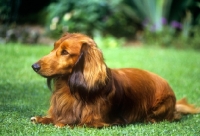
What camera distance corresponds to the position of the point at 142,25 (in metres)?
17.5

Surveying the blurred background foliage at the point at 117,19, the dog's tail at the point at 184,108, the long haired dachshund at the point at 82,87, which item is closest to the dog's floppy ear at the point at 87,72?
the long haired dachshund at the point at 82,87

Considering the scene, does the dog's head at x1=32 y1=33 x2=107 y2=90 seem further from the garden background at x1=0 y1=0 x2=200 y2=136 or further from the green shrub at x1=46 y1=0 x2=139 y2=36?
the green shrub at x1=46 y1=0 x2=139 y2=36

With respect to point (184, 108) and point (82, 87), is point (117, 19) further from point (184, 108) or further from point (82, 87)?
point (82, 87)

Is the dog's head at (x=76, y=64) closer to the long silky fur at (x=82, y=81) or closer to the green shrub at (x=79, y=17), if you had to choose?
the long silky fur at (x=82, y=81)

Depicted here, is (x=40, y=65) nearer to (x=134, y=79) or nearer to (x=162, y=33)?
(x=134, y=79)

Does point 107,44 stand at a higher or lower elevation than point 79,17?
lower

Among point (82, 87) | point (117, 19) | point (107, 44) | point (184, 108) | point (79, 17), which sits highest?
point (79, 17)

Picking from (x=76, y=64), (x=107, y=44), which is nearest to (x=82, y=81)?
(x=76, y=64)

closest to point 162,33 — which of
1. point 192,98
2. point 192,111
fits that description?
point 192,98

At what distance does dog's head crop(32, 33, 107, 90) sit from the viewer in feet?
17.3

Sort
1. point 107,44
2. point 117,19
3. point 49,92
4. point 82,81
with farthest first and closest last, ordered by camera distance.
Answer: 1. point 117,19
2. point 107,44
3. point 49,92
4. point 82,81

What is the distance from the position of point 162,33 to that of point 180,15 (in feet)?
5.95

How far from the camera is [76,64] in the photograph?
5309mm

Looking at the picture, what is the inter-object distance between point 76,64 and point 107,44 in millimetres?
9751
